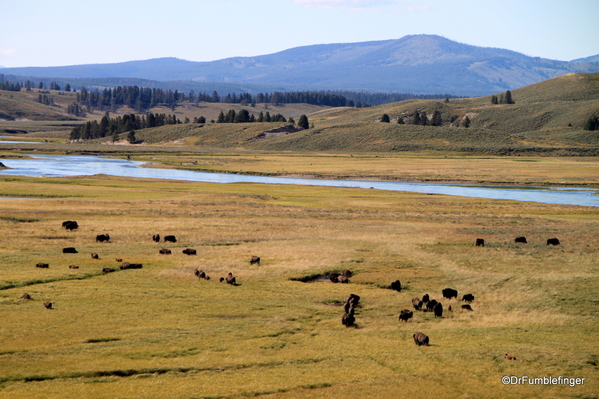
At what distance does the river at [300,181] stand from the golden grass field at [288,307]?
2544cm

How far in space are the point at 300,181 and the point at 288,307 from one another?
248 ft

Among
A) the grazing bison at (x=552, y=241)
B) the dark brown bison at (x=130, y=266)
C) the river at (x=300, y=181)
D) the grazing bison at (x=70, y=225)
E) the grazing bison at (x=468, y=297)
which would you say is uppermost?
the grazing bison at (x=552, y=241)

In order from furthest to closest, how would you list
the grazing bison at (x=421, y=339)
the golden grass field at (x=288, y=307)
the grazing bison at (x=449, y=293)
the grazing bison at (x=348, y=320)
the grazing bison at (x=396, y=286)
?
1. the grazing bison at (x=396, y=286)
2. the grazing bison at (x=449, y=293)
3. the grazing bison at (x=348, y=320)
4. the grazing bison at (x=421, y=339)
5. the golden grass field at (x=288, y=307)

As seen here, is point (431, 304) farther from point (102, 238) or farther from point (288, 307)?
point (102, 238)

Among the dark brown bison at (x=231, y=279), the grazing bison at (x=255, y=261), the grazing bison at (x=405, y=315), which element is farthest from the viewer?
the grazing bison at (x=255, y=261)

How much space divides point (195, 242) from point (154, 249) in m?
3.97

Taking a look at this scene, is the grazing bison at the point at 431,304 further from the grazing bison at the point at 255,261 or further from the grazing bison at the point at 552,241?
the grazing bison at the point at 552,241

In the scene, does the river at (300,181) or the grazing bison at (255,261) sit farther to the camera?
the river at (300,181)

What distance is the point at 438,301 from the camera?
92.6 feet

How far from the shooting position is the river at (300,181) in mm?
80188

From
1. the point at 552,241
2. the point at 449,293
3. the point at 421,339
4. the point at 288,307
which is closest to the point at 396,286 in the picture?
the point at 449,293

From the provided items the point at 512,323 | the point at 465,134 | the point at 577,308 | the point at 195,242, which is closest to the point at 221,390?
the point at 512,323

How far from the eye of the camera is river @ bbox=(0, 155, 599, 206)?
80.2m

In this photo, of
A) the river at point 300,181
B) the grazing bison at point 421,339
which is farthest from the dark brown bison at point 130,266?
the river at point 300,181
